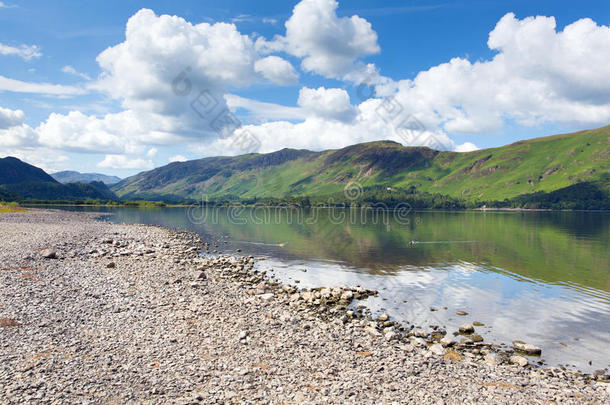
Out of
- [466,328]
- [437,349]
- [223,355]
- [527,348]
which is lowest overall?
[527,348]

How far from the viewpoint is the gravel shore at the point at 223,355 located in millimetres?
13586

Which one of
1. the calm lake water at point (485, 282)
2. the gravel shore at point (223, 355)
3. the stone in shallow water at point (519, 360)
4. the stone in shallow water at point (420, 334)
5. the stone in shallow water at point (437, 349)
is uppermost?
the gravel shore at point (223, 355)

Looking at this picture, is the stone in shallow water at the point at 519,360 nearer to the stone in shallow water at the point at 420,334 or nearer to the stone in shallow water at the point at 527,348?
the stone in shallow water at the point at 527,348

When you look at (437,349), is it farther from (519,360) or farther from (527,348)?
(527,348)

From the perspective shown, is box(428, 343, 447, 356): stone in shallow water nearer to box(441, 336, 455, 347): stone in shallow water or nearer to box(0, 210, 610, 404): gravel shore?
box(0, 210, 610, 404): gravel shore

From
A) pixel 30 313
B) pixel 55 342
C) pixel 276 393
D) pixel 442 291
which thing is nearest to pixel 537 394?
pixel 276 393

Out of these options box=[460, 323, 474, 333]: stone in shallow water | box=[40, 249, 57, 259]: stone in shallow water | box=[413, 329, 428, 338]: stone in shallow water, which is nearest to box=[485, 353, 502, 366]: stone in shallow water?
box=[413, 329, 428, 338]: stone in shallow water

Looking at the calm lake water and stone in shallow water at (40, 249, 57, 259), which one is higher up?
stone in shallow water at (40, 249, 57, 259)

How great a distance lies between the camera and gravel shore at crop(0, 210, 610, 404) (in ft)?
44.6

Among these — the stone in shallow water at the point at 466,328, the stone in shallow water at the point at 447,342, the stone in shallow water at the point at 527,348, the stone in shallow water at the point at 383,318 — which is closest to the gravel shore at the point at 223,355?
the stone in shallow water at the point at 447,342

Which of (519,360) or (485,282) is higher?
(519,360)

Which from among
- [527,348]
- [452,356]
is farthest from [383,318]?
[527,348]

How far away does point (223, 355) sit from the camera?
16.9 meters

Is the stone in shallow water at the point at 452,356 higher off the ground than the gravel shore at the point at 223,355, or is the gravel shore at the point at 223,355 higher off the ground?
the gravel shore at the point at 223,355
